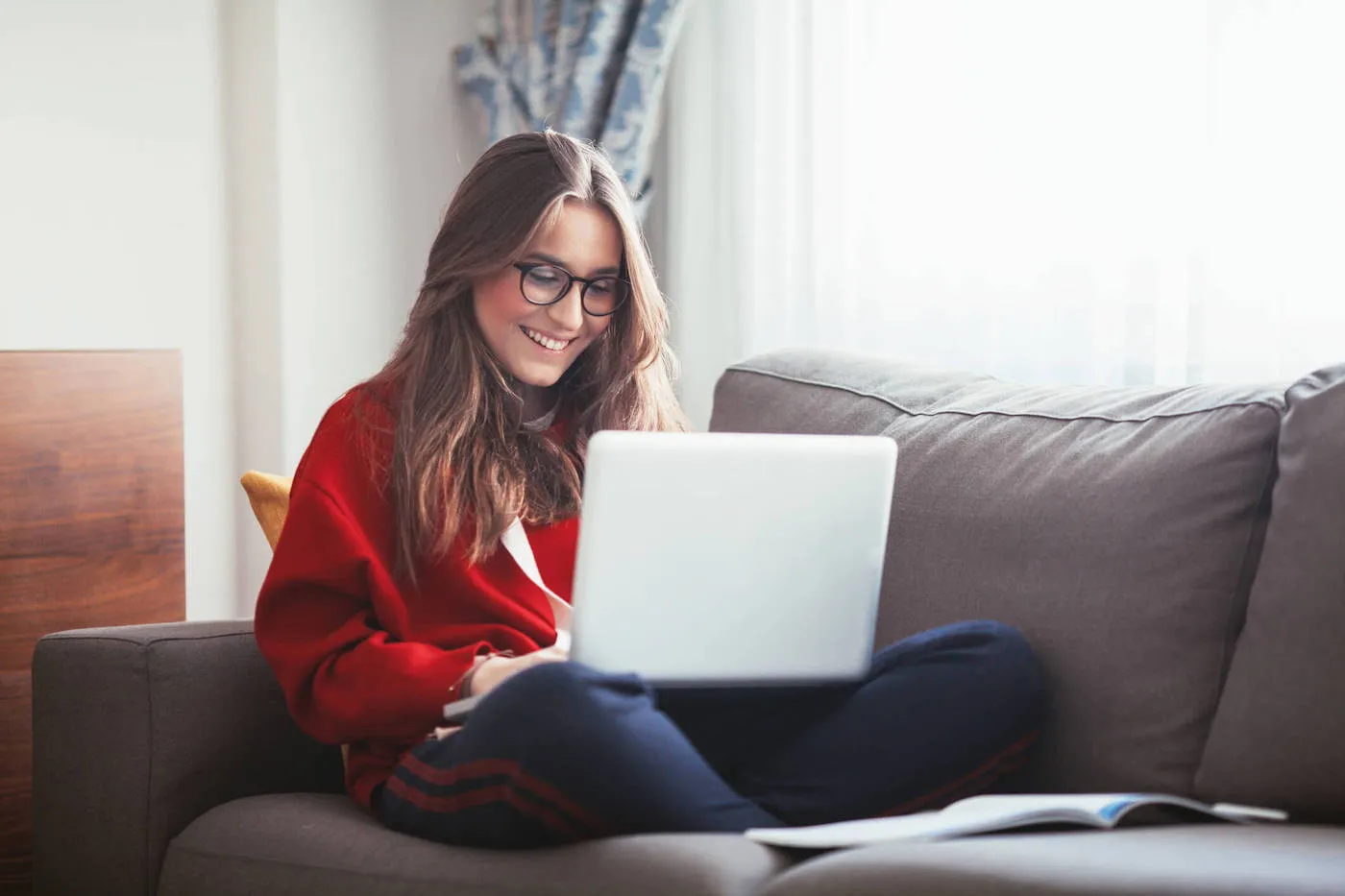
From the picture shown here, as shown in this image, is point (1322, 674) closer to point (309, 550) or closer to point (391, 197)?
point (309, 550)

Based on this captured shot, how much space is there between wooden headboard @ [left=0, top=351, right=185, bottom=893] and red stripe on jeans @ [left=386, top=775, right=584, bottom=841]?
0.78 m

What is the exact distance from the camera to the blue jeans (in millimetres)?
1233

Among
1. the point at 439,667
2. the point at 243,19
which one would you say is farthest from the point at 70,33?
the point at 439,667

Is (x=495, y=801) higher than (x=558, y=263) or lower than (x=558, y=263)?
lower

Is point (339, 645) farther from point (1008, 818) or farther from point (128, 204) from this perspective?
point (128, 204)

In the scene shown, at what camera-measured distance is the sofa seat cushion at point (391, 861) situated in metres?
1.16

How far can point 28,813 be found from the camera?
1.91 metres

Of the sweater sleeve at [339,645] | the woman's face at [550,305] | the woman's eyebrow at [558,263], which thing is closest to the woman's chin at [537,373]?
the woman's face at [550,305]

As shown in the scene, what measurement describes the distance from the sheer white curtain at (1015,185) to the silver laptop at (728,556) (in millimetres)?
1178

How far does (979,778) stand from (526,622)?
50 cm

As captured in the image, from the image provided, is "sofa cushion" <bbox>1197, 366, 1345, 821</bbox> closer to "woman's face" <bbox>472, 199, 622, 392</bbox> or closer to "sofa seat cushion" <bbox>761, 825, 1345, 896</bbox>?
"sofa seat cushion" <bbox>761, 825, 1345, 896</bbox>

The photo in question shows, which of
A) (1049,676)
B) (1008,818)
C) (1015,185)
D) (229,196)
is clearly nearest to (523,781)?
(1008,818)

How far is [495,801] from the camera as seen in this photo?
4.17 feet

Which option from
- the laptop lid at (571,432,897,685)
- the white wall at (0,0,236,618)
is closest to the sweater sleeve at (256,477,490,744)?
the laptop lid at (571,432,897,685)
